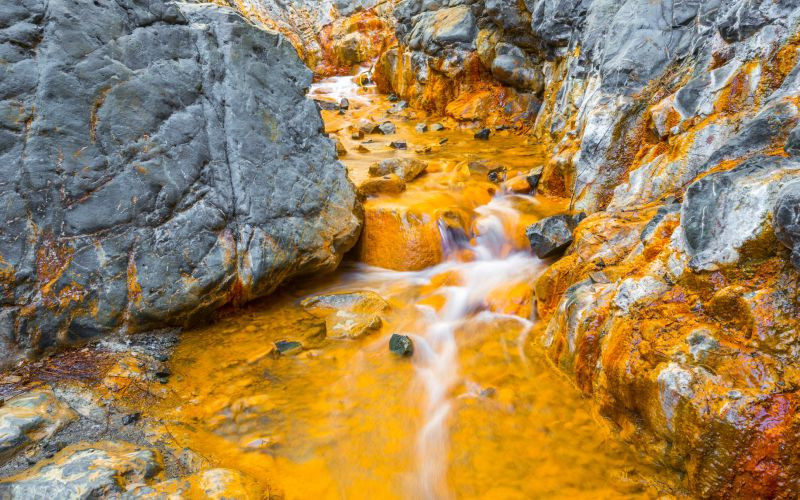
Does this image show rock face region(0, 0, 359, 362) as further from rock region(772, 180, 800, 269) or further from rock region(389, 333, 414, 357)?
rock region(772, 180, 800, 269)

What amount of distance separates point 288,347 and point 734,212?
406 centimetres

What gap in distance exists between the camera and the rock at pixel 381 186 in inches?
299

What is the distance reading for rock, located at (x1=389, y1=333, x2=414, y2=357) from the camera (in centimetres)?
474

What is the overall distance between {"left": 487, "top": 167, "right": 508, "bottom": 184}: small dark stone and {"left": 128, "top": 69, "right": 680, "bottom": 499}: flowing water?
256cm

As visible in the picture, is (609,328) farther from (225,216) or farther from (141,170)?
(141,170)

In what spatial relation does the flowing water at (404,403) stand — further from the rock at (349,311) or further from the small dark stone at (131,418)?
the small dark stone at (131,418)

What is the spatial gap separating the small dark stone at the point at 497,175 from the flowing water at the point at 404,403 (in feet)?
8.39

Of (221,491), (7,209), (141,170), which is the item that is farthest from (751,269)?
(7,209)

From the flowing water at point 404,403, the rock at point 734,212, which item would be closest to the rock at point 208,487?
the flowing water at point 404,403

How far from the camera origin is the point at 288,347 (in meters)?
4.72

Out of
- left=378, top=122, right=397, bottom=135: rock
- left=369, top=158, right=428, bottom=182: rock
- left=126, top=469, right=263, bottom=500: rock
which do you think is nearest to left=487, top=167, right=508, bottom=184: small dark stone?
left=369, top=158, right=428, bottom=182: rock

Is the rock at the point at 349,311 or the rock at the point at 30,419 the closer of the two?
the rock at the point at 30,419

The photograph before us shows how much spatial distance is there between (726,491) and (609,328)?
1.28m

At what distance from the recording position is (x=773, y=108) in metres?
3.65
